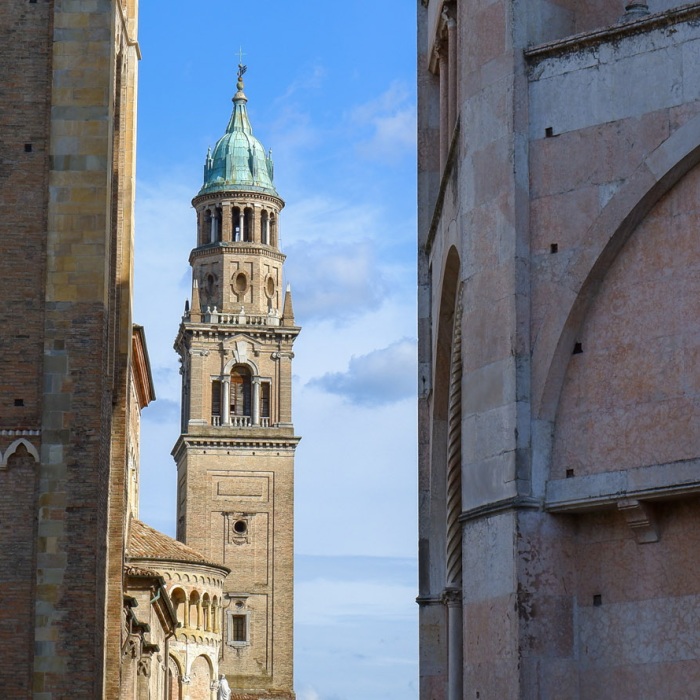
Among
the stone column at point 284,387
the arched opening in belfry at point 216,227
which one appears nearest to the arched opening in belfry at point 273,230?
the arched opening in belfry at point 216,227

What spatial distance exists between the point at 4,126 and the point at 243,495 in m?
Result: 70.4

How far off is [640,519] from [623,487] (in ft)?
1.09

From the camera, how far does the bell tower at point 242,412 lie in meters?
95.9

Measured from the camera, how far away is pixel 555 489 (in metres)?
17.4

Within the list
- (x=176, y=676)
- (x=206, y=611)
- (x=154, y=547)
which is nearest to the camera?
(x=154, y=547)

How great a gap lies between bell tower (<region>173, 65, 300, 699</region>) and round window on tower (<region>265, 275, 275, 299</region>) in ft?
0.25

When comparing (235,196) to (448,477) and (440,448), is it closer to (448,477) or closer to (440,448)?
(440,448)

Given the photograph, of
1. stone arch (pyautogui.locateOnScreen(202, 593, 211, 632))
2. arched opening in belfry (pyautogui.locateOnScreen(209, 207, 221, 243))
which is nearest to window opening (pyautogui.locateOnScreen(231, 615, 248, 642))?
stone arch (pyautogui.locateOnScreen(202, 593, 211, 632))

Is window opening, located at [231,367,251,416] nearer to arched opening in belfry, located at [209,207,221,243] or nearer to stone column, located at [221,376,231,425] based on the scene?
stone column, located at [221,376,231,425]

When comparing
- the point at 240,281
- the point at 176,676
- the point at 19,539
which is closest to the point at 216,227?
the point at 240,281

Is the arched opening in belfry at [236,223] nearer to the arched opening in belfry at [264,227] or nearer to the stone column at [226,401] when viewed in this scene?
the arched opening in belfry at [264,227]

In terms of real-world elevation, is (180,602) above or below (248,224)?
below

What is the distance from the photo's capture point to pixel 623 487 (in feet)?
55.6

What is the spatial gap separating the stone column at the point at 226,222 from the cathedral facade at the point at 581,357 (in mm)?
80532
